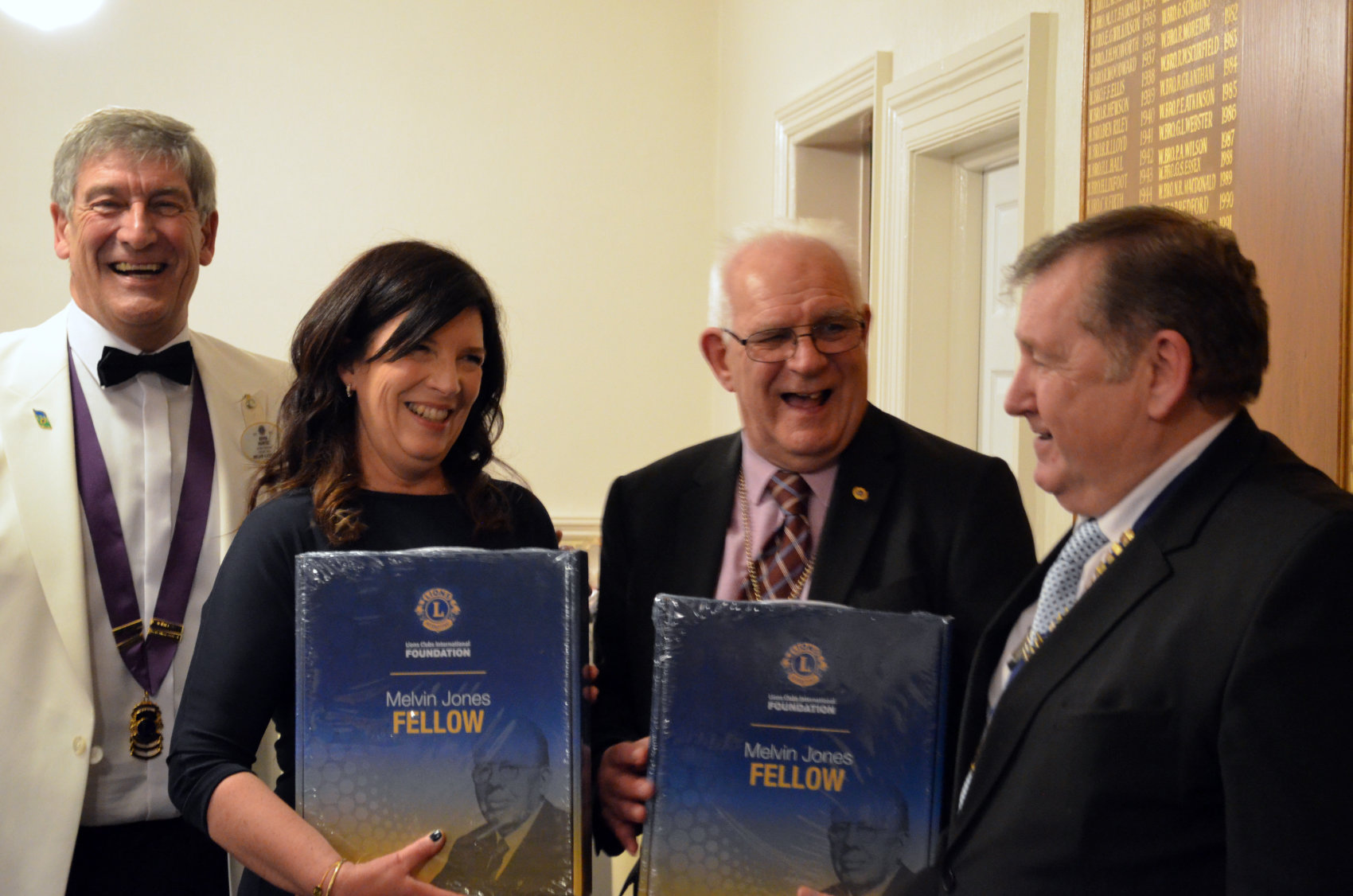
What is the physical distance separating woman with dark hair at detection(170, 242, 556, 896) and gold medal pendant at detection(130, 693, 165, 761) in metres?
0.48

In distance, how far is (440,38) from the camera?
5059mm

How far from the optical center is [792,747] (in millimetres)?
1273

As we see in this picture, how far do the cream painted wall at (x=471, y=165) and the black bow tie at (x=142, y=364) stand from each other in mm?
2912

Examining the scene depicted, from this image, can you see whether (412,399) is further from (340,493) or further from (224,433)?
(224,433)

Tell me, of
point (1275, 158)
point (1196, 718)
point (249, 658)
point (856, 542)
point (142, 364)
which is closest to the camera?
point (1196, 718)

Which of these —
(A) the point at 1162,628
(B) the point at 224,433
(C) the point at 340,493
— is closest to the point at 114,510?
(B) the point at 224,433

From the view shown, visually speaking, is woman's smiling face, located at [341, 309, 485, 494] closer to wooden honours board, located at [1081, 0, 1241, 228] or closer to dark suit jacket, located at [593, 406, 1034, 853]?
dark suit jacket, located at [593, 406, 1034, 853]

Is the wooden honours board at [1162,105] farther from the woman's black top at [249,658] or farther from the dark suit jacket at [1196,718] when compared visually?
the woman's black top at [249,658]

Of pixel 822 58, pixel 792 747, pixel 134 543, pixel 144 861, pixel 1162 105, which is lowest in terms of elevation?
pixel 144 861

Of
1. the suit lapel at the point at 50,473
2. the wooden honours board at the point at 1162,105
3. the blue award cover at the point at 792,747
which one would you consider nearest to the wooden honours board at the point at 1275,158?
the wooden honours board at the point at 1162,105

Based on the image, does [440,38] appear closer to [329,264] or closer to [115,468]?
[329,264]

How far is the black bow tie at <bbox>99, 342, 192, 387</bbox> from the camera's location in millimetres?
2117

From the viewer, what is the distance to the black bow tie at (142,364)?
6.95ft

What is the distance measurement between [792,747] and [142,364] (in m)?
1.50
